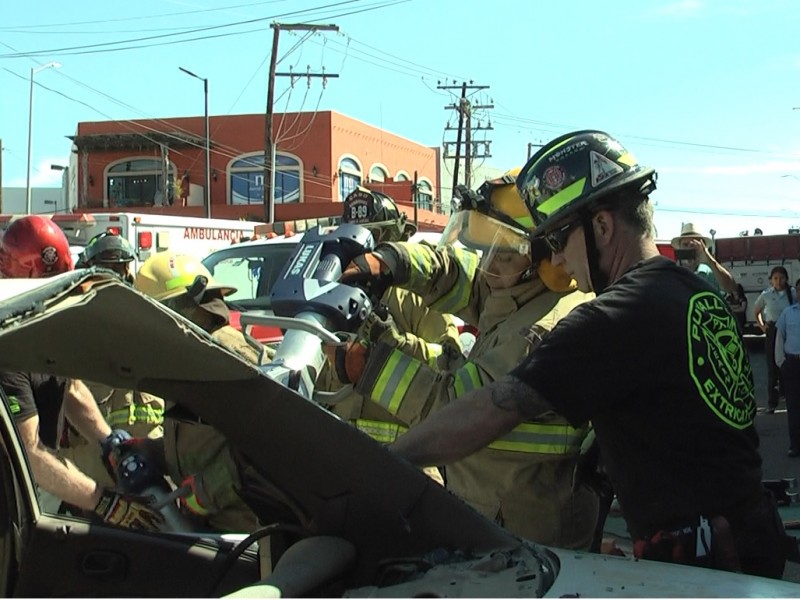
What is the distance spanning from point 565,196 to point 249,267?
5.80 m

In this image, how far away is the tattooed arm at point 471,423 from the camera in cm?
211

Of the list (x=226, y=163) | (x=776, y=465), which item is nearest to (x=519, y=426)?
(x=776, y=465)

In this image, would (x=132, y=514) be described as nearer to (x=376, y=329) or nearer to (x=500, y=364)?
(x=376, y=329)

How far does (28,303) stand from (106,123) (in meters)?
43.6

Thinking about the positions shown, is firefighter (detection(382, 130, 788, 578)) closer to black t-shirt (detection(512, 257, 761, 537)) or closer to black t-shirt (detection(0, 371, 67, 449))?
black t-shirt (detection(512, 257, 761, 537))

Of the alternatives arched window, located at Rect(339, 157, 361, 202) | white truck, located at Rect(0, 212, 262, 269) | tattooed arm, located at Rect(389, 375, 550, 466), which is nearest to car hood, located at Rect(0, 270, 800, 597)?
tattooed arm, located at Rect(389, 375, 550, 466)

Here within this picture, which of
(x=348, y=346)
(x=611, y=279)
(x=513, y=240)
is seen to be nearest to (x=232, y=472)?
(x=348, y=346)

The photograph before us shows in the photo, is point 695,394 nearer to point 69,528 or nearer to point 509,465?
point 509,465

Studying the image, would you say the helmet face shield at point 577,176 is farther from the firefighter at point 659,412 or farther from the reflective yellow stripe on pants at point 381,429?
the reflective yellow stripe on pants at point 381,429

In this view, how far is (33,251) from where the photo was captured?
13.2 feet

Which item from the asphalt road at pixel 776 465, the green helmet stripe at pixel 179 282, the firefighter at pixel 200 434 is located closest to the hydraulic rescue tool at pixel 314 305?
the firefighter at pixel 200 434

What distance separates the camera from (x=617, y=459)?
2211mm

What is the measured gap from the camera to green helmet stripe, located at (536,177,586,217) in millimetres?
2389

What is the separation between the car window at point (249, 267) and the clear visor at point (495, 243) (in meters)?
4.36
